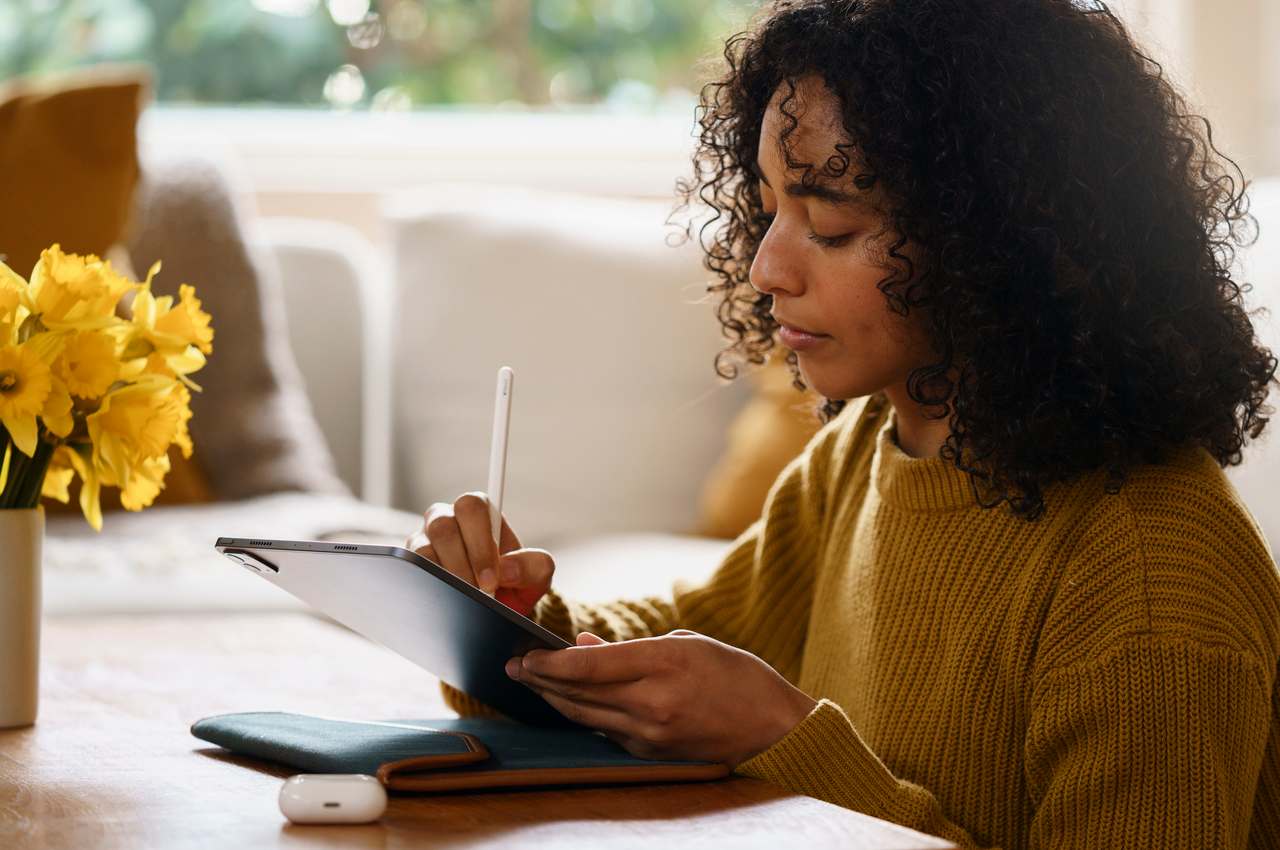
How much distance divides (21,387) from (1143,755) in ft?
2.30

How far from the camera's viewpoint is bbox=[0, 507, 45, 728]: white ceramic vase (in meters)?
1.00

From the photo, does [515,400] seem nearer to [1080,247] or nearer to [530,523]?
[530,523]

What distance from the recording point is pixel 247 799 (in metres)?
0.76

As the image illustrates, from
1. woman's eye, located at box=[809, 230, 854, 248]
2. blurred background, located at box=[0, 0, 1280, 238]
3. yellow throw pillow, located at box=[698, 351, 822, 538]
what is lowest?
yellow throw pillow, located at box=[698, 351, 822, 538]

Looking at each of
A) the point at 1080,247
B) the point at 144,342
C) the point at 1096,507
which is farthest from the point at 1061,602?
the point at 144,342

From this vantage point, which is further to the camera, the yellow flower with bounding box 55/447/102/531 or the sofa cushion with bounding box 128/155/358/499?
the sofa cushion with bounding box 128/155/358/499

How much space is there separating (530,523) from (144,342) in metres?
1.39

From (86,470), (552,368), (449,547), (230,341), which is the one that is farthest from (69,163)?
(449,547)

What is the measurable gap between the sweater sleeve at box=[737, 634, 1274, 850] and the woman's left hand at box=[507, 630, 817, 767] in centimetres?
3

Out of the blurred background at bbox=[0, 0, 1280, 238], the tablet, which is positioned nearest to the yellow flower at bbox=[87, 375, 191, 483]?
the tablet

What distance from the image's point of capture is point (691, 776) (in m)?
0.81

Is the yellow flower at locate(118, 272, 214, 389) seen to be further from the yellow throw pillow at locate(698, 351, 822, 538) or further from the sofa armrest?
the sofa armrest

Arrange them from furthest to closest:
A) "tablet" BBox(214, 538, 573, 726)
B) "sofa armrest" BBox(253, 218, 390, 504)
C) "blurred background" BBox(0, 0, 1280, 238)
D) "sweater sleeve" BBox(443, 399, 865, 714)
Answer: "blurred background" BBox(0, 0, 1280, 238) < "sofa armrest" BBox(253, 218, 390, 504) < "sweater sleeve" BBox(443, 399, 865, 714) < "tablet" BBox(214, 538, 573, 726)

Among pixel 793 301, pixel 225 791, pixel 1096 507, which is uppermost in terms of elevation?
pixel 793 301
